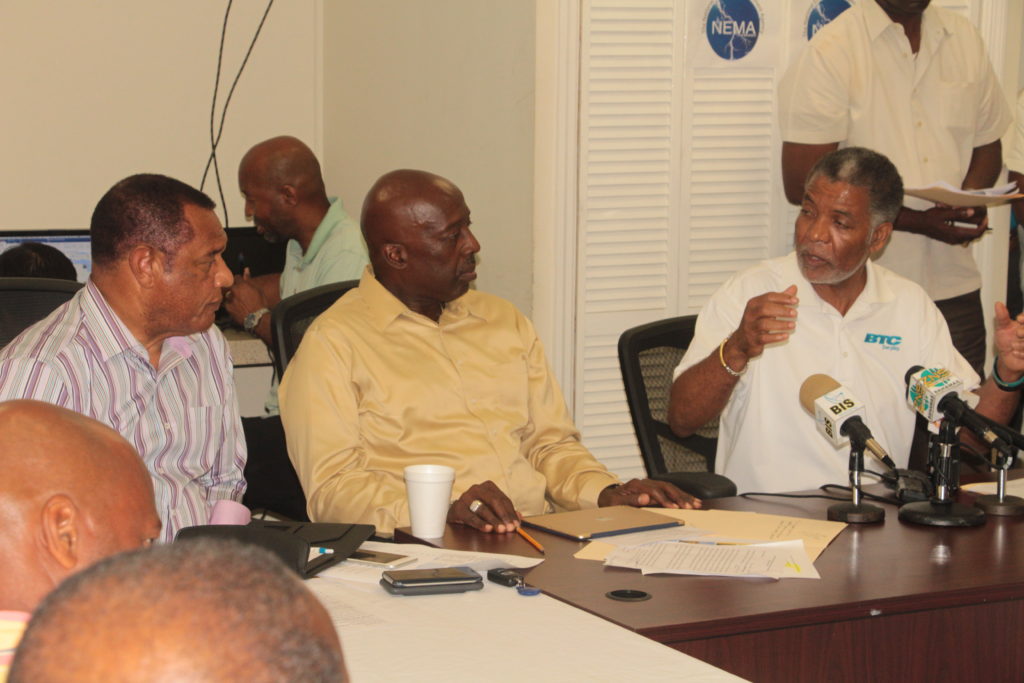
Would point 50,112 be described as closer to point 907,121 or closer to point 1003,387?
point 907,121

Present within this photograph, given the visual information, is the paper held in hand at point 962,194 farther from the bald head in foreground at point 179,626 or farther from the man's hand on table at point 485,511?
the bald head in foreground at point 179,626

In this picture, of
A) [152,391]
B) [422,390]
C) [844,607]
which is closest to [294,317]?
[422,390]

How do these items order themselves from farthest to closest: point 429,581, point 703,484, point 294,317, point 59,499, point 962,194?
point 962,194, point 294,317, point 703,484, point 429,581, point 59,499

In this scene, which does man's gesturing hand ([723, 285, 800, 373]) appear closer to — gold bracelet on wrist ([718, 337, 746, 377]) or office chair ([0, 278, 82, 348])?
gold bracelet on wrist ([718, 337, 746, 377])

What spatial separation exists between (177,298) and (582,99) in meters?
1.88

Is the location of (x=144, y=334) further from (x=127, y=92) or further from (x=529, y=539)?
(x=127, y=92)

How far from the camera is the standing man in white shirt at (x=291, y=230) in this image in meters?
3.88

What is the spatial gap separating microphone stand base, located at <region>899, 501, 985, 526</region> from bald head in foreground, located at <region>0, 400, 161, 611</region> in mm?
1533

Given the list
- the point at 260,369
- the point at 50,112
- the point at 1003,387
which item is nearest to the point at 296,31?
the point at 50,112

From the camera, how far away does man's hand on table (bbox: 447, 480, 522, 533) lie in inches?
84.4

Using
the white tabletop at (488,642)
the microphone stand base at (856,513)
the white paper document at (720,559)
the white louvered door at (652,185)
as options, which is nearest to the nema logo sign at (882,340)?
the microphone stand base at (856,513)

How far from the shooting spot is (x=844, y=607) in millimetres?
1793

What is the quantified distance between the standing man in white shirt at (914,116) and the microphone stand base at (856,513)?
1.56m

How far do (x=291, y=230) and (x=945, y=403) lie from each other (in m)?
2.42
